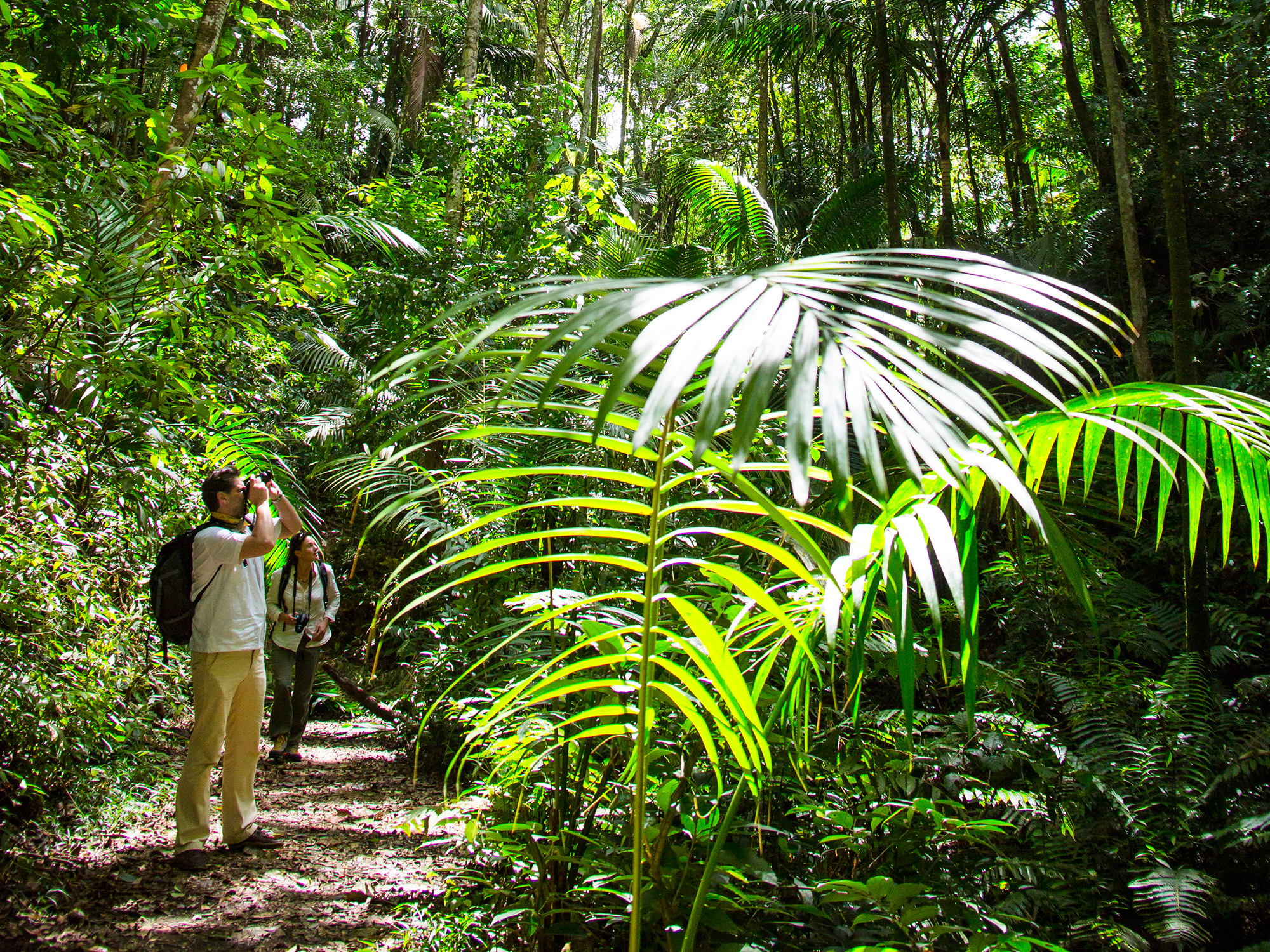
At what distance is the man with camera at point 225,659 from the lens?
3438 mm

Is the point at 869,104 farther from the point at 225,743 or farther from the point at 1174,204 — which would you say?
the point at 225,743

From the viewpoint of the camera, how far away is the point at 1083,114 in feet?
36.4

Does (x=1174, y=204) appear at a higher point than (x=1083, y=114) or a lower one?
lower

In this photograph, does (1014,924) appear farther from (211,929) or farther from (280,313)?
(280,313)

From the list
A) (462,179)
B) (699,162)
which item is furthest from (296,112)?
(699,162)

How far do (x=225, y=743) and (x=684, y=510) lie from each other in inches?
96.3

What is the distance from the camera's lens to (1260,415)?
142 cm

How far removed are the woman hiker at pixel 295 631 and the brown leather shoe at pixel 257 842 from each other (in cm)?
173

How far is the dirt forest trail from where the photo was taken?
285cm

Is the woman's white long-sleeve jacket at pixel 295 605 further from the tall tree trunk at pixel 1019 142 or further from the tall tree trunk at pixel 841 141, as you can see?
the tall tree trunk at pixel 841 141

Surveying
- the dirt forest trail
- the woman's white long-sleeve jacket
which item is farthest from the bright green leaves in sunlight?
the woman's white long-sleeve jacket

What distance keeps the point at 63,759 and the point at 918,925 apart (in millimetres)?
3396

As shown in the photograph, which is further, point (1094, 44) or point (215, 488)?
point (1094, 44)

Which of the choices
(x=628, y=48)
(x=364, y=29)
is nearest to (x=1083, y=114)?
(x=628, y=48)
